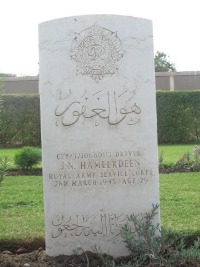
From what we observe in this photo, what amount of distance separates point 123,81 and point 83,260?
1475 mm

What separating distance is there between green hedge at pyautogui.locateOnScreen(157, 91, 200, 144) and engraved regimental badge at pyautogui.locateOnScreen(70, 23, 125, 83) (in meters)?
13.0

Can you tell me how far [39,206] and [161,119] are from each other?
445 inches

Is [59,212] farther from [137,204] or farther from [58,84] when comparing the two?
[58,84]

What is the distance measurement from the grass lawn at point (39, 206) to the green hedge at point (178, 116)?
8.24 meters

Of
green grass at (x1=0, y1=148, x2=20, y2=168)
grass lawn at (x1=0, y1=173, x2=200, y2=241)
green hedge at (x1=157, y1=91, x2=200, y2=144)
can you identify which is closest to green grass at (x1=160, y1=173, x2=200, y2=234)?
grass lawn at (x1=0, y1=173, x2=200, y2=241)

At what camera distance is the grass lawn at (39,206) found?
4895 mm

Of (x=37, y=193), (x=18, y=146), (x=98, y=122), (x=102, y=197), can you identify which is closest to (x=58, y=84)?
(x=98, y=122)

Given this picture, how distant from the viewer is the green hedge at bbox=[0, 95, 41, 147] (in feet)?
52.9

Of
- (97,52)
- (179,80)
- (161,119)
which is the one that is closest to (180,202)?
(97,52)

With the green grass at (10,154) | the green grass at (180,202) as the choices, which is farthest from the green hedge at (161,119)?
the green grass at (180,202)

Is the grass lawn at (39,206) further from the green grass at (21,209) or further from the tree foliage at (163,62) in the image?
the tree foliage at (163,62)

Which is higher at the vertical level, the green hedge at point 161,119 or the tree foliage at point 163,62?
the tree foliage at point 163,62

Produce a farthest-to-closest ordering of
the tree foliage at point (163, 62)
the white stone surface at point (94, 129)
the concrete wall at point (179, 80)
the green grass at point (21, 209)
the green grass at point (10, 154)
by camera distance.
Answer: the tree foliage at point (163, 62)
the concrete wall at point (179, 80)
the green grass at point (10, 154)
the green grass at point (21, 209)
the white stone surface at point (94, 129)

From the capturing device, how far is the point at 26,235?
472 centimetres
